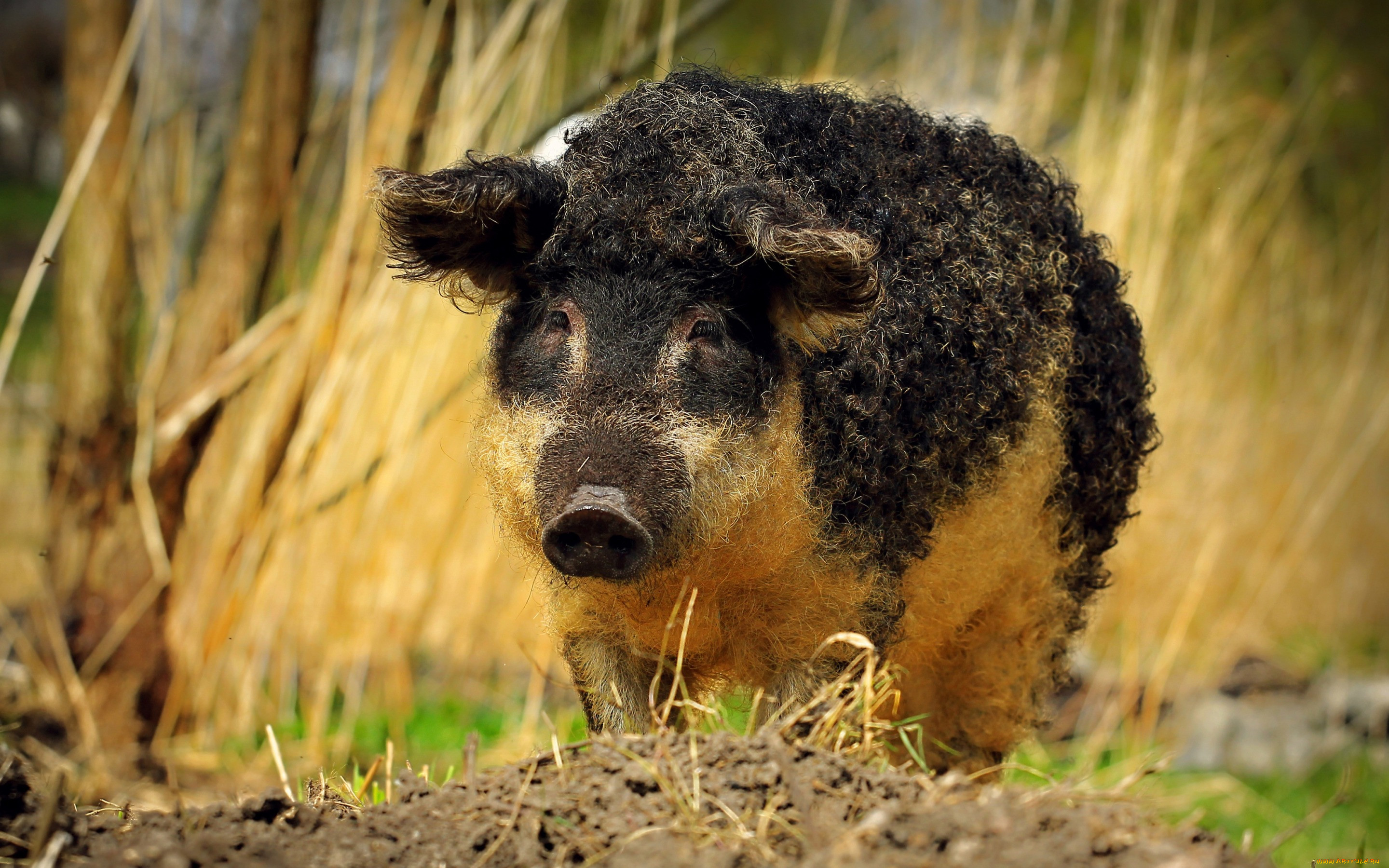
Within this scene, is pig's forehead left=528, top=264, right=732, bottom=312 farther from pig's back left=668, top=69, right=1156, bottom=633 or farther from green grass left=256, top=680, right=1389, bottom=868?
green grass left=256, top=680, right=1389, bottom=868

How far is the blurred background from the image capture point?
17.8 ft

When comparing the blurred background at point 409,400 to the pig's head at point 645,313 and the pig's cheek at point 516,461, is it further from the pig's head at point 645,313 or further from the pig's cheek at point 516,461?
the pig's head at point 645,313

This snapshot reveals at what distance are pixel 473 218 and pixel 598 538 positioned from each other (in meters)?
0.97

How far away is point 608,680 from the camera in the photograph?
3.36 meters

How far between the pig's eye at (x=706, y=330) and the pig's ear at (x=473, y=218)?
51 centimetres

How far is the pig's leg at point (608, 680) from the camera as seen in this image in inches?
131

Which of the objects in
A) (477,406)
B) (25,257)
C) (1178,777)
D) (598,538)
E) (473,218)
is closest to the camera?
(598,538)

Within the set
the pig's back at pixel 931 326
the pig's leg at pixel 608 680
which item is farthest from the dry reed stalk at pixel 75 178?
the pig's back at pixel 931 326

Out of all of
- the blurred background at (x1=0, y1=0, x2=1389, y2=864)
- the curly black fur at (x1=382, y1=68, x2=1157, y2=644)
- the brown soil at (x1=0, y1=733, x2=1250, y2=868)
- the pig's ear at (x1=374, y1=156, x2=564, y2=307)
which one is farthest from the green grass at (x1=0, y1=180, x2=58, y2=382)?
the brown soil at (x1=0, y1=733, x2=1250, y2=868)

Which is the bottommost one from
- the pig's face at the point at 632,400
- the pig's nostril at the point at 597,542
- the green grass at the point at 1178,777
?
the green grass at the point at 1178,777

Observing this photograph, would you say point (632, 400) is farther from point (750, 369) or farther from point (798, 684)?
point (798, 684)

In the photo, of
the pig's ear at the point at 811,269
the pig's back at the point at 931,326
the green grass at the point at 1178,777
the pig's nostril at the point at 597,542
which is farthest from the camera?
the green grass at the point at 1178,777

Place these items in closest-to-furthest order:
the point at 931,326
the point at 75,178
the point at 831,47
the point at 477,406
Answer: the point at 931,326 → the point at 75,178 → the point at 477,406 → the point at 831,47

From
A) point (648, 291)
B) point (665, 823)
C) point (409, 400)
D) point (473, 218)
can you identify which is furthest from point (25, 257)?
point (665, 823)
